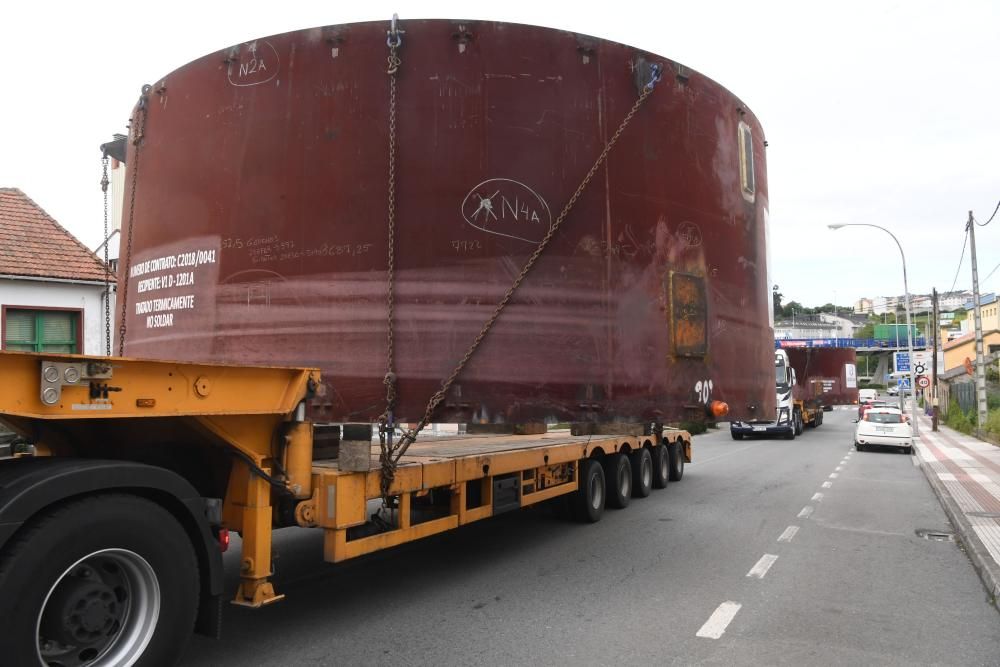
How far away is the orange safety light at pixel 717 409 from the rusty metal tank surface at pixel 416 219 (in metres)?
0.77

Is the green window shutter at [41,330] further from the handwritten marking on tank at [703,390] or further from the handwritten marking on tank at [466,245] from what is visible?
the handwritten marking on tank at [703,390]

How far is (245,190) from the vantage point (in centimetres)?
577

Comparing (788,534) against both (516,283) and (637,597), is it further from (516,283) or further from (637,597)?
(516,283)

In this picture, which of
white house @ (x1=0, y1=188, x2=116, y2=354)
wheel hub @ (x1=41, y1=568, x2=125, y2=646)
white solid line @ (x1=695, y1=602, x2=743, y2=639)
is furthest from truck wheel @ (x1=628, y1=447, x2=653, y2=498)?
white house @ (x1=0, y1=188, x2=116, y2=354)

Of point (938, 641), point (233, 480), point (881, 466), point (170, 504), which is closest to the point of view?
point (170, 504)

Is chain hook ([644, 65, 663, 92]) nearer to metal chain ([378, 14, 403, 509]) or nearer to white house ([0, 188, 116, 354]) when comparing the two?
metal chain ([378, 14, 403, 509])

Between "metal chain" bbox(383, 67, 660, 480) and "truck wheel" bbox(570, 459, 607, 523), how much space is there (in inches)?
164

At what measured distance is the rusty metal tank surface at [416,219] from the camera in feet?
18.4

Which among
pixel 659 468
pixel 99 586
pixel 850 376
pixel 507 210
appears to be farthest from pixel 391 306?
pixel 850 376

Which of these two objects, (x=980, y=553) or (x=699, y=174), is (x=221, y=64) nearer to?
(x=699, y=174)

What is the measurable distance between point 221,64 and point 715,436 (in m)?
27.2

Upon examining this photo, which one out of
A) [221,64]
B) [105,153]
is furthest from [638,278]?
[105,153]

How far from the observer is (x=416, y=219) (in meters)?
5.65

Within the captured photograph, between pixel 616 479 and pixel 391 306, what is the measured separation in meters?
6.21
